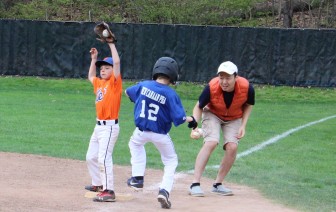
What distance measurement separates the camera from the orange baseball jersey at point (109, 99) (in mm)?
8336

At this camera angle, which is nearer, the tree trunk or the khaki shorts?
the khaki shorts

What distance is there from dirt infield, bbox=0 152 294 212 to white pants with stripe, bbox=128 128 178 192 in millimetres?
301

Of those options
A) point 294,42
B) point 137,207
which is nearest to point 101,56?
point 294,42

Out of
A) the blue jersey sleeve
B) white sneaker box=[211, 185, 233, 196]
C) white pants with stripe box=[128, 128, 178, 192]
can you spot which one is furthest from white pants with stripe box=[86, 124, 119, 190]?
white sneaker box=[211, 185, 233, 196]

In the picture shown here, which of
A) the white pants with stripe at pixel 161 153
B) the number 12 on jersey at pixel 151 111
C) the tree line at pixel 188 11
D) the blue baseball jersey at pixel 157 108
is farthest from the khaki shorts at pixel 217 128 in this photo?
the tree line at pixel 188 11

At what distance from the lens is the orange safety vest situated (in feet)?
29.6

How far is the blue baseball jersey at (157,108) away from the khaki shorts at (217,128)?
1.08 m

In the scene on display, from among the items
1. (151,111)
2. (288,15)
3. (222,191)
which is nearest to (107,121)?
(151,111)

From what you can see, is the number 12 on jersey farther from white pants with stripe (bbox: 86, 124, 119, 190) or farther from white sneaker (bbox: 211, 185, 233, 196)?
white sneaker (bbox: 211, 185, 233, 196)

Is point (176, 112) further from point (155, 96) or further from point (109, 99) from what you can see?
point (109, 99)

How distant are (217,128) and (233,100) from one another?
15.3 inches

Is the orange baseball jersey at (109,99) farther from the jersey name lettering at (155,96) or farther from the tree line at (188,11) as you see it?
the tree line at (188,11)

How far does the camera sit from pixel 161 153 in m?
8.28

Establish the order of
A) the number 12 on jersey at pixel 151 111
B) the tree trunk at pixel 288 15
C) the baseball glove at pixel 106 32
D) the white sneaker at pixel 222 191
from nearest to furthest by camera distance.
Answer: the number 12 on jersey at pixel 151 111 < the baseball glove at pixel 106 32 < the white sneaker at pixel 222 191 < the tree trunk at pixel 288 15
